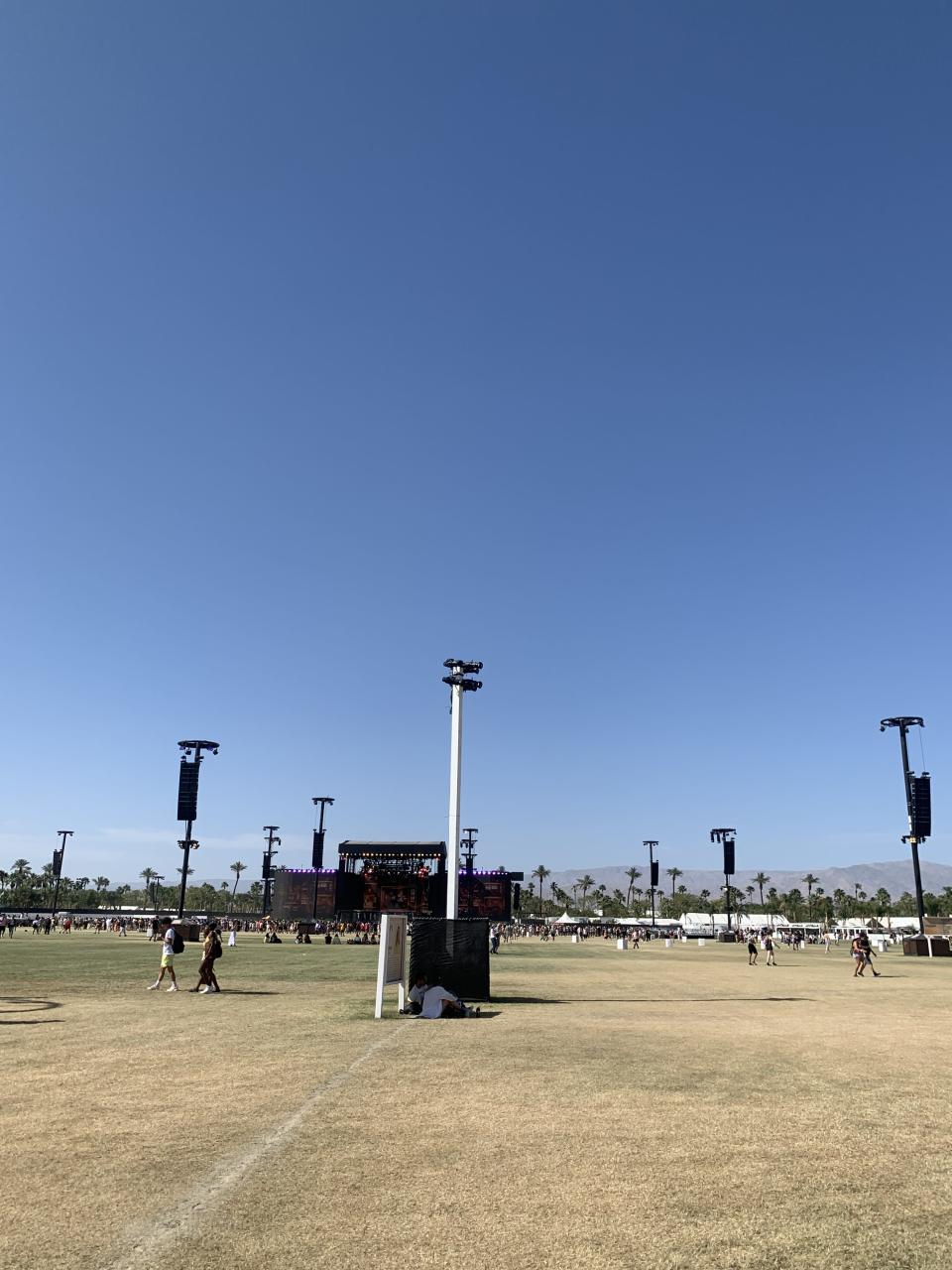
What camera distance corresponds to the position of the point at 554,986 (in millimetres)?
26656

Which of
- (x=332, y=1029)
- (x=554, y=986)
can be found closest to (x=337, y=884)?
(x=554, y=986)

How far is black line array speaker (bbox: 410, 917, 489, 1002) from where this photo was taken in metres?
19.4

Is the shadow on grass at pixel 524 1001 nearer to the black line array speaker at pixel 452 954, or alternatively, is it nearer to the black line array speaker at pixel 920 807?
the black line array speaker at pixel 452 954

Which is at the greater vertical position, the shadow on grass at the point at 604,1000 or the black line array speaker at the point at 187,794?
the black line array speaker at the point at 187,794

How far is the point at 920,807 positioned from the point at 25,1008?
218 ft

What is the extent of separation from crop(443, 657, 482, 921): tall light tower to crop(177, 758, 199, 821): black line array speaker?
5436 centimetres

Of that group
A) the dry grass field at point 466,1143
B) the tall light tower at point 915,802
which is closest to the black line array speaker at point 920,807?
the tall light tower at point 915,802

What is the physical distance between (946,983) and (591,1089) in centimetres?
2748

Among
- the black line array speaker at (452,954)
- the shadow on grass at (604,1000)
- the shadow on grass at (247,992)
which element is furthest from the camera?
the shadow on grass at (247,992)

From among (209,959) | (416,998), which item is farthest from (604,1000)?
(209,959)

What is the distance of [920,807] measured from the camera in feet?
221

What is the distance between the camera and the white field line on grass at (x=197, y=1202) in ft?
16.8

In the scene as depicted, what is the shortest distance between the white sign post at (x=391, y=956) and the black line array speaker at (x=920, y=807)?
5915 centimetres

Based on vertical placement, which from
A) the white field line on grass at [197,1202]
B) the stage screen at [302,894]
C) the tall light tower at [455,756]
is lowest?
the stage screen at [302,894]
